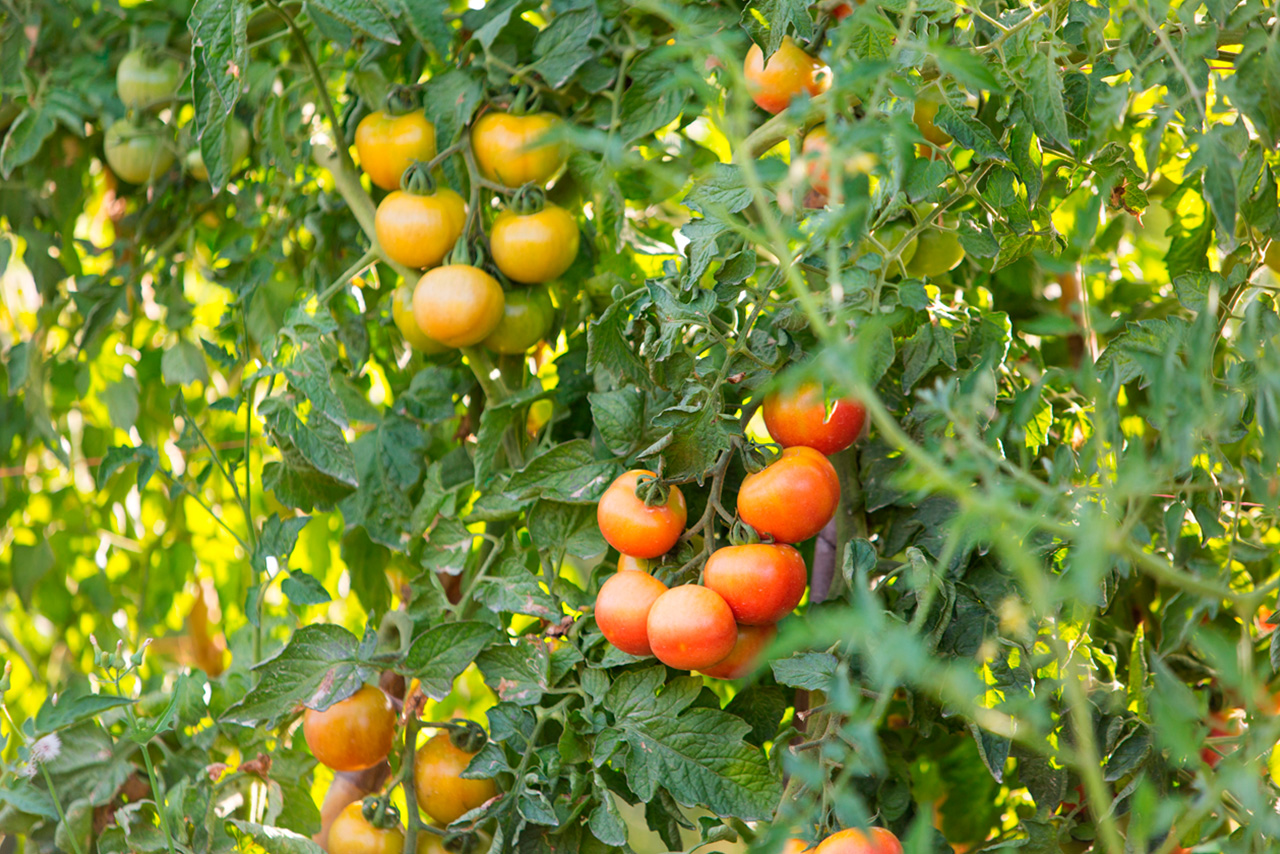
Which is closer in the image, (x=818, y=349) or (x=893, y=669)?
(x=893, y=669)

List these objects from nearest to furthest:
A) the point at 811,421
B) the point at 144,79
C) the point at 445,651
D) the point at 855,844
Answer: the point at 855,844 < the point at 811,421 < the point at 445,651 < the point at 144,79

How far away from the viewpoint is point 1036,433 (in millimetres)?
703

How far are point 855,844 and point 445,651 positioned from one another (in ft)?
1.17

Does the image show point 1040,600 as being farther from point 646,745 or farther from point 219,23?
point 219,23

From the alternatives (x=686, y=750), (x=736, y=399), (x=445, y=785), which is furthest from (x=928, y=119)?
(x=445, y=785)

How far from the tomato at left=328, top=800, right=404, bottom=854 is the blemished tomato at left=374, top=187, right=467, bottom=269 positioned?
45cm

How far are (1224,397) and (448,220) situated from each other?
1.91 ft

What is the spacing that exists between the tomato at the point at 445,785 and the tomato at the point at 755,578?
0.29 meters

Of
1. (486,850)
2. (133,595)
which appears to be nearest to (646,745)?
(486,850)

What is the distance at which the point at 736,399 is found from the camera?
713 millimetres

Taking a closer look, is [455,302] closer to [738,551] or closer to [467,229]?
[467,229]

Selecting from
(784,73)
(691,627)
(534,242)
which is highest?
(784,73)

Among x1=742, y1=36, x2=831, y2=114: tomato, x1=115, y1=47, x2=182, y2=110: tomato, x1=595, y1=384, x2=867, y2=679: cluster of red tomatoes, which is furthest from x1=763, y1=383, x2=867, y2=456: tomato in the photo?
x1=115, y1=47, x2=182, y2=110: tomato

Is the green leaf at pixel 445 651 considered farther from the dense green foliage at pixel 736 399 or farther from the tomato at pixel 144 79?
the tomato at pixel 144 79
